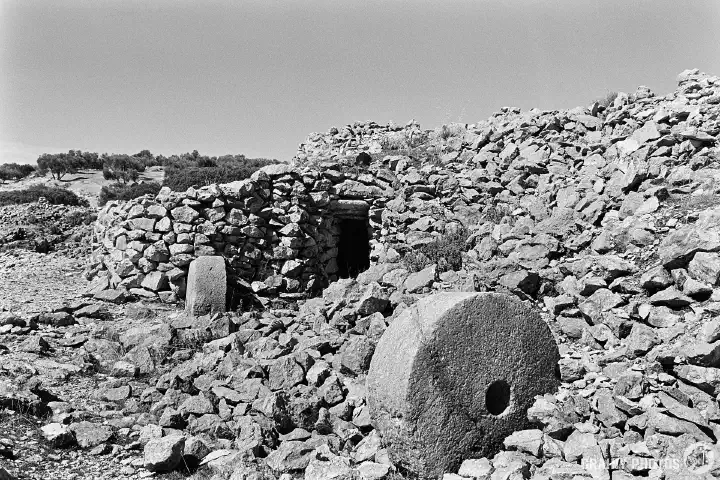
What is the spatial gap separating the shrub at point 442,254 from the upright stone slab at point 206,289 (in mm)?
2874

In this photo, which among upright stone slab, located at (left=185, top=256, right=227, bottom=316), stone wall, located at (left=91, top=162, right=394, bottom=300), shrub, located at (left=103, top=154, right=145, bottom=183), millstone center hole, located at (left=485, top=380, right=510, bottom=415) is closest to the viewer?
millstone center hole, located at (left=485, top=380, right=510, bottom=415)

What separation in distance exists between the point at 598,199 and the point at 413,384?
4323 mm

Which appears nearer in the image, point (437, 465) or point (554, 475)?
point (554, 475)

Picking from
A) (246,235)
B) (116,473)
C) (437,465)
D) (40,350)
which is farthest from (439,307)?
(246,235)

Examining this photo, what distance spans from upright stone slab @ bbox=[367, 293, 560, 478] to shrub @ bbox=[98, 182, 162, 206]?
13.8 m

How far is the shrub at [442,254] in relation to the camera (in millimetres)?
7438

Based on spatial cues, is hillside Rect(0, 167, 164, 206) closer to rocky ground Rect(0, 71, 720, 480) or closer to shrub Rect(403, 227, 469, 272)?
rocky ground Rect(0, 71, 720, 480)

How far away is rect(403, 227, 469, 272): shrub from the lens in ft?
24.4

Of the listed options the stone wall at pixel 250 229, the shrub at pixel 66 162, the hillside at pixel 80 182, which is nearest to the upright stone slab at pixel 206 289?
the stone wall at pixel 250 229

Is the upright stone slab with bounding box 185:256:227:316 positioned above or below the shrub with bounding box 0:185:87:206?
below

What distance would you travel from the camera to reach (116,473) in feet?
13.2

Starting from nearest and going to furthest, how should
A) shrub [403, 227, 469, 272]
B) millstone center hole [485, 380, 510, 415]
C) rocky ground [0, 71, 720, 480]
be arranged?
rocky ground [0, 71, 720, 480]
millstone center hole [485, 380, 510, 415]
shrub [403, 227, 469, 272]

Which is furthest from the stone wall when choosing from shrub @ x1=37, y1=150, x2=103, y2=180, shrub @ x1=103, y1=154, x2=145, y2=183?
shrub @ x1=37, y1=150, x2=103, y2=180

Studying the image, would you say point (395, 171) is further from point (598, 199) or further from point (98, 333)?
point (98, 333)
